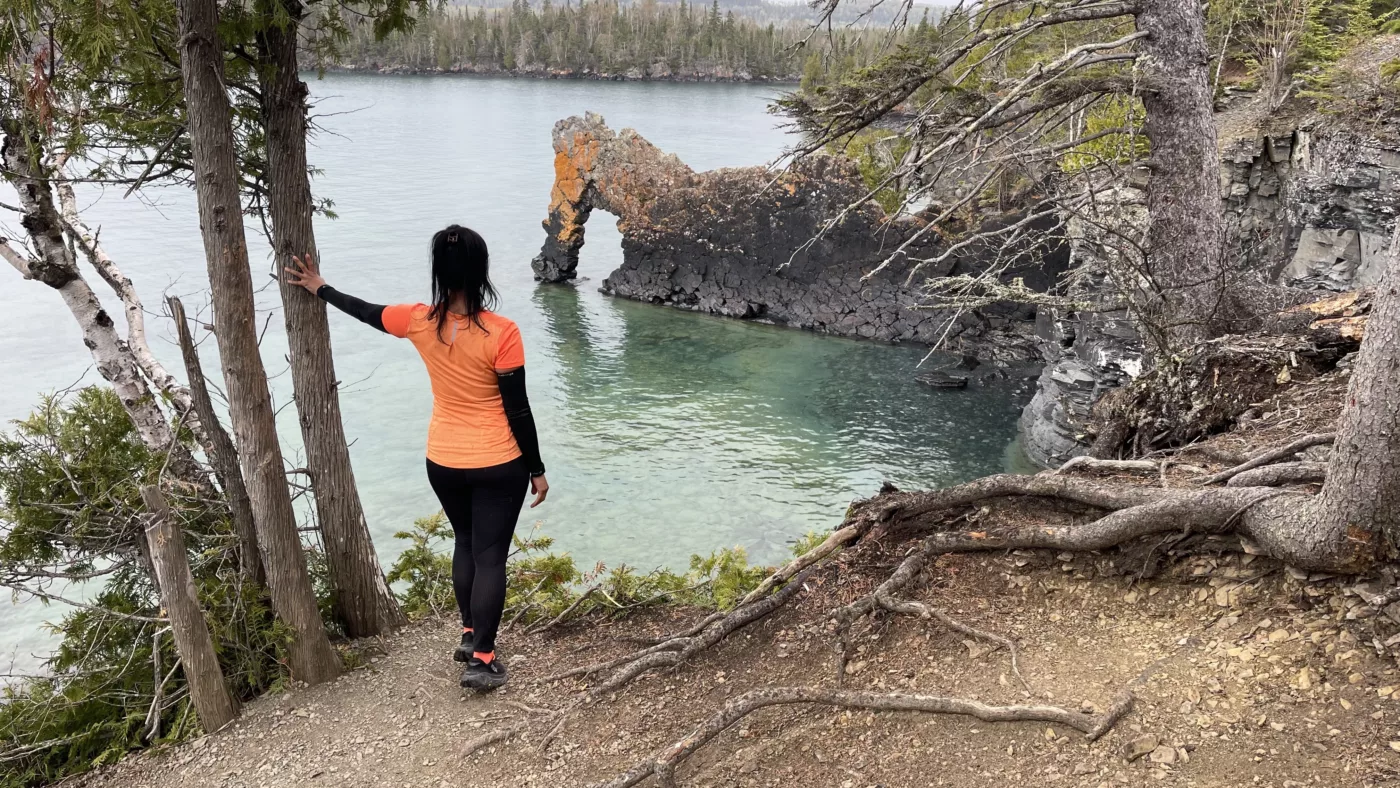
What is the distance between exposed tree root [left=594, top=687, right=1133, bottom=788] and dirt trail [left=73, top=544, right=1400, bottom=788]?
0.05 m

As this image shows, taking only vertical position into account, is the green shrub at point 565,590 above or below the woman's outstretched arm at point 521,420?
below

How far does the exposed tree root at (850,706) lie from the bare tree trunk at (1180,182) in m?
4.49

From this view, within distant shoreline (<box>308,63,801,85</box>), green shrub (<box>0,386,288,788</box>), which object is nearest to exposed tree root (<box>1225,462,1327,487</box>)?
green shrub (<box>0,386,288,788</box>)

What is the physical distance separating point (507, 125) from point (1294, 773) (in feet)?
226

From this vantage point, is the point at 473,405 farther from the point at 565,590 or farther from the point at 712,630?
the point at 565,590

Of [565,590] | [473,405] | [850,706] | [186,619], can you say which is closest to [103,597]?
[186,619]

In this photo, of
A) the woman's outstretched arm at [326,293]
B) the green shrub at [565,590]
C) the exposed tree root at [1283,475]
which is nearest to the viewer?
the exposed tree root at [1283,475]

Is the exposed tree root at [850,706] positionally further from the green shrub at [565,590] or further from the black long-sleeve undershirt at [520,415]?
the green shrub at [565,590]

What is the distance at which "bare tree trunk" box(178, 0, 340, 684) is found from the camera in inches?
169

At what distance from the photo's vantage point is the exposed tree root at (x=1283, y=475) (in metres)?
4.17

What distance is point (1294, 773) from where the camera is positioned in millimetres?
2959

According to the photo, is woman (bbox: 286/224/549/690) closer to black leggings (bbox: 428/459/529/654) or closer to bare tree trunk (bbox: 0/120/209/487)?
black leggings (bbox: 428/459/529/654)

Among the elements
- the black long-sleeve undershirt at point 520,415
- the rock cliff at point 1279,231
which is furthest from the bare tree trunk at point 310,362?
the rock cliff at point 1279,231

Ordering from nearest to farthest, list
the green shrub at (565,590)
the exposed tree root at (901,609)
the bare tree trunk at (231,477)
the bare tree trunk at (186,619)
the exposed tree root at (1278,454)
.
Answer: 1. the exposed tree root at (901,609)
2. the bare tree trunk at (186,619)
3. the exposed tree root at (1278,454)
4. the bare tree trunk at (231,477)
5. the green shrub at (565,590)
